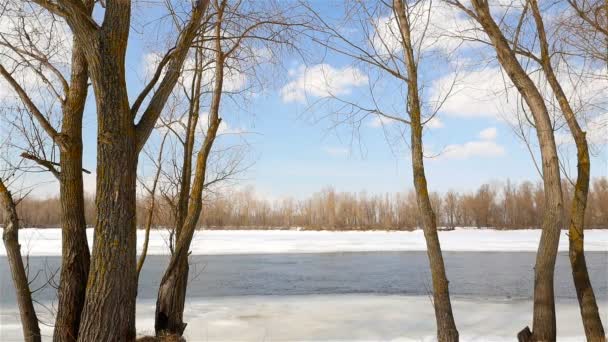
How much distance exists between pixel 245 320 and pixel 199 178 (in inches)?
140

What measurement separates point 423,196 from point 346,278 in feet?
35.3

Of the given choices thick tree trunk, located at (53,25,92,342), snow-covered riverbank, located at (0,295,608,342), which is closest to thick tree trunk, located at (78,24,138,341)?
thick tree trunk, located at (53,25,92,342)

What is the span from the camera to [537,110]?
490 cm

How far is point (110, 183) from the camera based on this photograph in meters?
3.41

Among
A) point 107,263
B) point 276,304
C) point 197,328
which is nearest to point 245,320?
point 197,328

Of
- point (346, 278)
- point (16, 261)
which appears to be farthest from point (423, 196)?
point (346, 278)

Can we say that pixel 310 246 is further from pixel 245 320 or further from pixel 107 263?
pixel 107 263

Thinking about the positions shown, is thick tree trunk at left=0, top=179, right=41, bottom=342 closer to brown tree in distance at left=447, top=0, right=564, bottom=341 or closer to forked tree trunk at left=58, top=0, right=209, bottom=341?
forked tree trunk at left=58, top=0, right=209, bottom=341

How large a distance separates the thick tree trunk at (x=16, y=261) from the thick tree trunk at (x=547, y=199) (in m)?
4.75

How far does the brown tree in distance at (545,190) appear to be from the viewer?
15.7 feet

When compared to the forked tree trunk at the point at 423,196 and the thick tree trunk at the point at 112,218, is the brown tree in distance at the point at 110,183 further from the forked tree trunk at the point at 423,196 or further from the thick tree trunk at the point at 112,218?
the forked tree trunk at the point at 423,196

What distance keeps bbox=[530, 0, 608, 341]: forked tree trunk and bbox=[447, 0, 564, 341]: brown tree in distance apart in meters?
0.45

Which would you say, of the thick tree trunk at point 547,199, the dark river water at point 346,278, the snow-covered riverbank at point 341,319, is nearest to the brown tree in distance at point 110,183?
the snow-covered riverbank at point 341,319

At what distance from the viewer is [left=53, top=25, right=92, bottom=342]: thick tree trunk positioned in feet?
12.8
